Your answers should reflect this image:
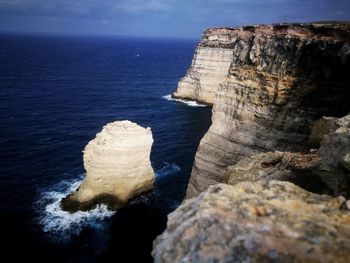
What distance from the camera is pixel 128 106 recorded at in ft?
256

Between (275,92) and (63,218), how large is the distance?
23668 mm

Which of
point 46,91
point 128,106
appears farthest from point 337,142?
point 46,91

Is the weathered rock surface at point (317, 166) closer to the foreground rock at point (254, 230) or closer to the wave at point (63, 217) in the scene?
the foreground rock at point (254, 230)

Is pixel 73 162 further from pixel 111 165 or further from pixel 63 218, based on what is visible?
pixel 63 218

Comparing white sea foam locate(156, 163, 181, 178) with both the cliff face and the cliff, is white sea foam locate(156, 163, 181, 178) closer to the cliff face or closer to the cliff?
the cliff face

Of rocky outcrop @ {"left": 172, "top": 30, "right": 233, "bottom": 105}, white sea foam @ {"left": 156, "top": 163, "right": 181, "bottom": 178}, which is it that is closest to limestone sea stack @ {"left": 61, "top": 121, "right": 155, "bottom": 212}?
white sea foam @ {"left": 156, "top": 163, "right": 181, "bottom": 178}

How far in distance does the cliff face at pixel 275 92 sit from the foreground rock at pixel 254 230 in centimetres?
1634

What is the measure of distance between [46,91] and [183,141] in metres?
44.4

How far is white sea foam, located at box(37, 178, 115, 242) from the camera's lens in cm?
3381

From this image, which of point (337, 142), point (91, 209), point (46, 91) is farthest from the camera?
point (46, 91)

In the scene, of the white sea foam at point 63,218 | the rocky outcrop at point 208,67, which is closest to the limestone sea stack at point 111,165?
the white sea foam at point 63,218

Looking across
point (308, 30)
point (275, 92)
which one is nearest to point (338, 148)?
point (275, 92)

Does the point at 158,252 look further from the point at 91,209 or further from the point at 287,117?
the point at 91,209

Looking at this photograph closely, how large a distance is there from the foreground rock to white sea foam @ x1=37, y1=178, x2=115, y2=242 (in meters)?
27.7
